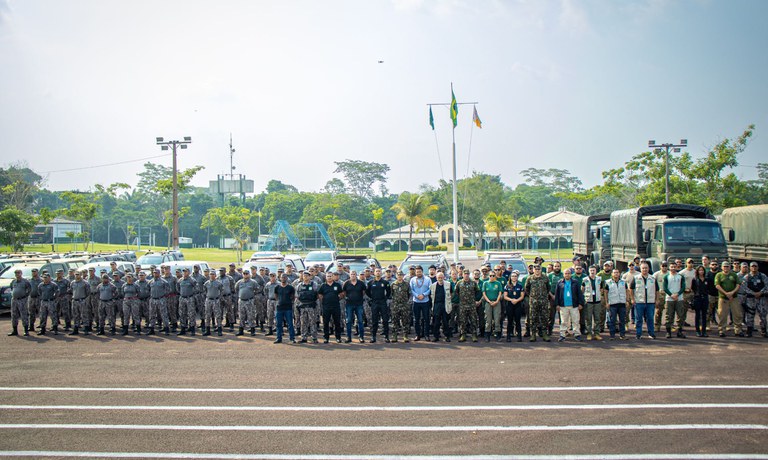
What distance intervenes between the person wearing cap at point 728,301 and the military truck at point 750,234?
6.66 meters

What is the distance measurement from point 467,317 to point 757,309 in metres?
6.48

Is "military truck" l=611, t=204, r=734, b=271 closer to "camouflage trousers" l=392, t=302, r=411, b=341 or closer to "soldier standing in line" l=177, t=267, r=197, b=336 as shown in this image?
"camouflage trousers" l=392, t=302, r=411, b=341

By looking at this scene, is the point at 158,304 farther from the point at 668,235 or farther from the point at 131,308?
the point at 668,235

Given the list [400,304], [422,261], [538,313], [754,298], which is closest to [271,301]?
[400,304]

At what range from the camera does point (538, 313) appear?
13844 mm

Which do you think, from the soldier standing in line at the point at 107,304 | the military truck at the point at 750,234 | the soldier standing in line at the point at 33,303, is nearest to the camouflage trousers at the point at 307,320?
the soldier standing in line at the point at 107,304

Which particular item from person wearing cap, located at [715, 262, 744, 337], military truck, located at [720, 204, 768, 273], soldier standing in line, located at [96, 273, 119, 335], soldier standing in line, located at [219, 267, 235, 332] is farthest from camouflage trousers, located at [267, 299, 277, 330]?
military truck, located at [720, 204, 768, 273]

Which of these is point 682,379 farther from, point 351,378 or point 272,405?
point 272,405

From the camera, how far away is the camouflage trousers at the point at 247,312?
1559 cm

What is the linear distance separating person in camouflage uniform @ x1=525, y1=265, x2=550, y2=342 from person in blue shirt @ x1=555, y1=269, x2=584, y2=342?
0.31m

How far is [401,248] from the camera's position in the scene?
7938 centimetres

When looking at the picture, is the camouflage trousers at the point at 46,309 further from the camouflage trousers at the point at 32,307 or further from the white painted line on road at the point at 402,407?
the white painted line on road at the point at 402,407

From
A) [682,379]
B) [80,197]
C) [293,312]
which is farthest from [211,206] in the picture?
[682,379]

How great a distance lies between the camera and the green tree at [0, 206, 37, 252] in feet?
130
